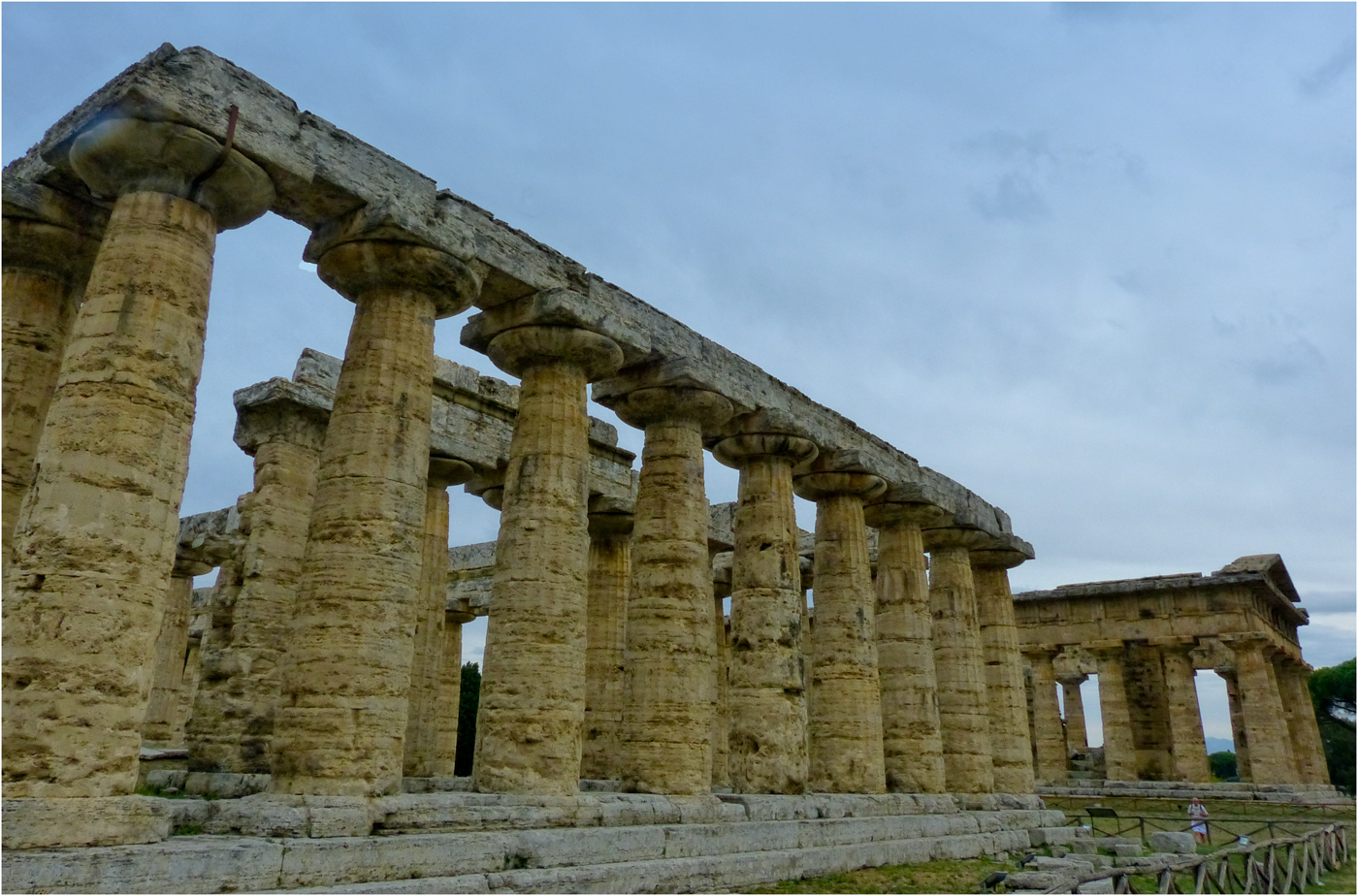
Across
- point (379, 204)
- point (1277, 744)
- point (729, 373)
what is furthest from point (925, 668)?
point (1277, 744)

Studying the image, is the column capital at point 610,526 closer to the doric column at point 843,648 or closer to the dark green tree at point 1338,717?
the doric column at point 843,648

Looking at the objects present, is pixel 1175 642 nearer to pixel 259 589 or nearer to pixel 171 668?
pixel 259 589

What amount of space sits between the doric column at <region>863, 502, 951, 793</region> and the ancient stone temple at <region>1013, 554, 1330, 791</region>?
52.1 ft

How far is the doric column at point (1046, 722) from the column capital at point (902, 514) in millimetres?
17233

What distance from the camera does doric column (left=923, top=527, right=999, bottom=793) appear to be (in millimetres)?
21719

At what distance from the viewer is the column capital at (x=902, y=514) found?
21.9m

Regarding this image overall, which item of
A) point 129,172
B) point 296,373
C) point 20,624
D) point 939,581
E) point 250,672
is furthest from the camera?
point 939,581

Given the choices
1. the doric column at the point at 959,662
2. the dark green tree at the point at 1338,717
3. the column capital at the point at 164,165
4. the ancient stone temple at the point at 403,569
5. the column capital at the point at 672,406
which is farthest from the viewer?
the dark green tree at the point at 1338,717

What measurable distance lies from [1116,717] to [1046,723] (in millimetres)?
2949

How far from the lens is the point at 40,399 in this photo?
38.1 feet

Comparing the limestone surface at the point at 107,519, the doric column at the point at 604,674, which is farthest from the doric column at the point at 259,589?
the doric column at the point at 604,674

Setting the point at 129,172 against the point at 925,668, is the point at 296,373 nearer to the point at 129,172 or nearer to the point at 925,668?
the point at 129,172

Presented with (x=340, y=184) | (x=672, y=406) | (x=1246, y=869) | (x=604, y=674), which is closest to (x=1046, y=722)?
(x=1246, y=869)

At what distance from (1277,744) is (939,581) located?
1752 centimetres
